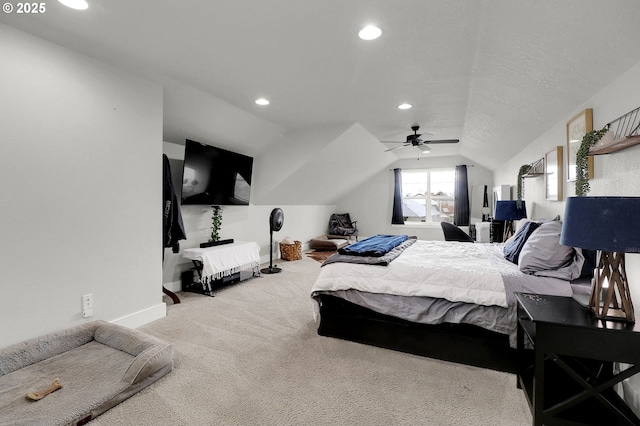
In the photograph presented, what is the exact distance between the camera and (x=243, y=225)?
513 cm

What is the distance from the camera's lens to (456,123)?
4.41 meters

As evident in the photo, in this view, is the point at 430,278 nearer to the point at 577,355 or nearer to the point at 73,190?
the point at 577,355

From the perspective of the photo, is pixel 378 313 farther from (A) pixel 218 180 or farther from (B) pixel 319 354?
(A) pixel 218 180

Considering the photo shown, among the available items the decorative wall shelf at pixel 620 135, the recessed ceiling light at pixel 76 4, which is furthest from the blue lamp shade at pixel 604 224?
the recessed ceiling light at pixel 76 4

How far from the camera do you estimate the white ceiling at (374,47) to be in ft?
5.73

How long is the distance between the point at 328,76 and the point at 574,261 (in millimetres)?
2474

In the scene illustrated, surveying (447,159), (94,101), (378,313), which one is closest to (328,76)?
(94,101)

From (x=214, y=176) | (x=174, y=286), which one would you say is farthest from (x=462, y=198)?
(x=174, y=286)

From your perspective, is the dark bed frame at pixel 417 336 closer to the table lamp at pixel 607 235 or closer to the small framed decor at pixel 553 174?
the table lamp at pixel 607 235

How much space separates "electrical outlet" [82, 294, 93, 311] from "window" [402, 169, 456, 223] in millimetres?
7010

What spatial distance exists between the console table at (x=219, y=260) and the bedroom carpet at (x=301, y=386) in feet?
2.88

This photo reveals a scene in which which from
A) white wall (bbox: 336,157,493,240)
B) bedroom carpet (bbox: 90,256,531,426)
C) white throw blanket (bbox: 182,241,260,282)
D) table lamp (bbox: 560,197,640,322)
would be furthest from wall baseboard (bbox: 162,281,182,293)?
white wall (bbox: 336,157,493,240)

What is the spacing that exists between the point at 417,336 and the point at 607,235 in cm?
141

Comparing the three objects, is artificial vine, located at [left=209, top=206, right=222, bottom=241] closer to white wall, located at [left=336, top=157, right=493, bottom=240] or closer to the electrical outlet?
the electrical outlet
